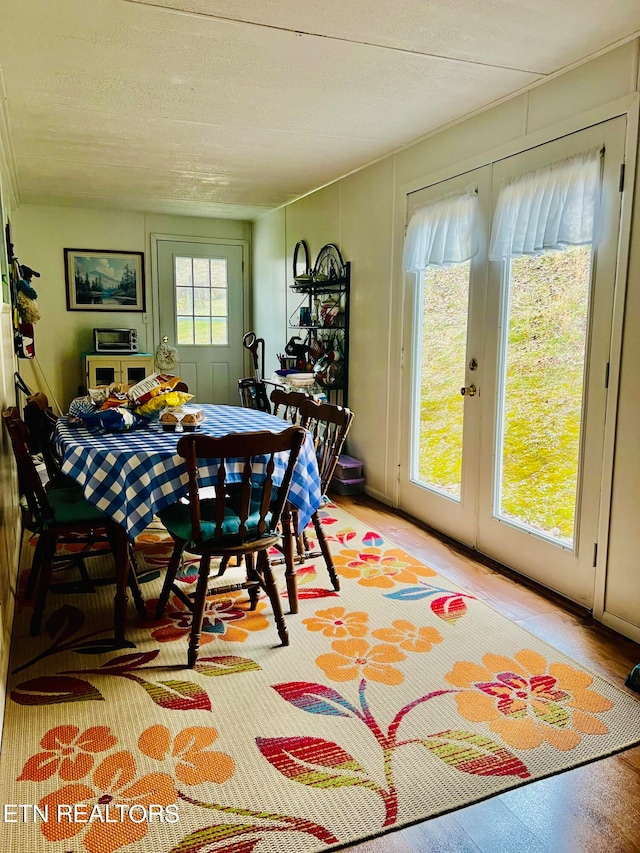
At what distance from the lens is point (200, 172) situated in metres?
5.01

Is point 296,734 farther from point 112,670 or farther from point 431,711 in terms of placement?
point 112,670

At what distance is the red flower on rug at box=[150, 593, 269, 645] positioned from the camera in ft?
8.71

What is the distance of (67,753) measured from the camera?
192 centimetres

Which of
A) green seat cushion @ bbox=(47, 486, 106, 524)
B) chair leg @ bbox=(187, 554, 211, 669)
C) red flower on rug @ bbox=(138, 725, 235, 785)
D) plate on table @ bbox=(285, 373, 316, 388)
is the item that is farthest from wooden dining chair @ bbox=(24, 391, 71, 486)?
plate on table @ bbox=(285, 373, 316, 388)

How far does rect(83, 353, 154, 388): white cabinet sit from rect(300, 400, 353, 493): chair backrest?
11.8ft

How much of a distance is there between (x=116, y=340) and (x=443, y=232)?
4.10 metres

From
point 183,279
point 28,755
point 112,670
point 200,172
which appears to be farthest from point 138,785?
point 183,279

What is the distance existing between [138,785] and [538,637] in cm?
169

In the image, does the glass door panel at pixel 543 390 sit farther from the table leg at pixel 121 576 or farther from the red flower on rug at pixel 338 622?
the table leg at pixel 121 576

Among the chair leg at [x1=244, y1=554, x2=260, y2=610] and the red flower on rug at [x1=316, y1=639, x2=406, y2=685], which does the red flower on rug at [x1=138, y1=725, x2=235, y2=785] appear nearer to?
the red flower on rug at [x1=316, y1=639, x2=406, y2=685]

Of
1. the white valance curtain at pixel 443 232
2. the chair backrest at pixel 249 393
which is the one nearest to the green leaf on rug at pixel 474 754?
the white valance curtain at pixel 443 232

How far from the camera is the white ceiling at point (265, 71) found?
2375 millimetres

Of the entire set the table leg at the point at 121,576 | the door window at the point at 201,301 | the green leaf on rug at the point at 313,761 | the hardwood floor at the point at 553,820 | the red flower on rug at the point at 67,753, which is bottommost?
the hardwood floor at the point at 553,820

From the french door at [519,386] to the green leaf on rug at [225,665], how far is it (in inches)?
61.7
